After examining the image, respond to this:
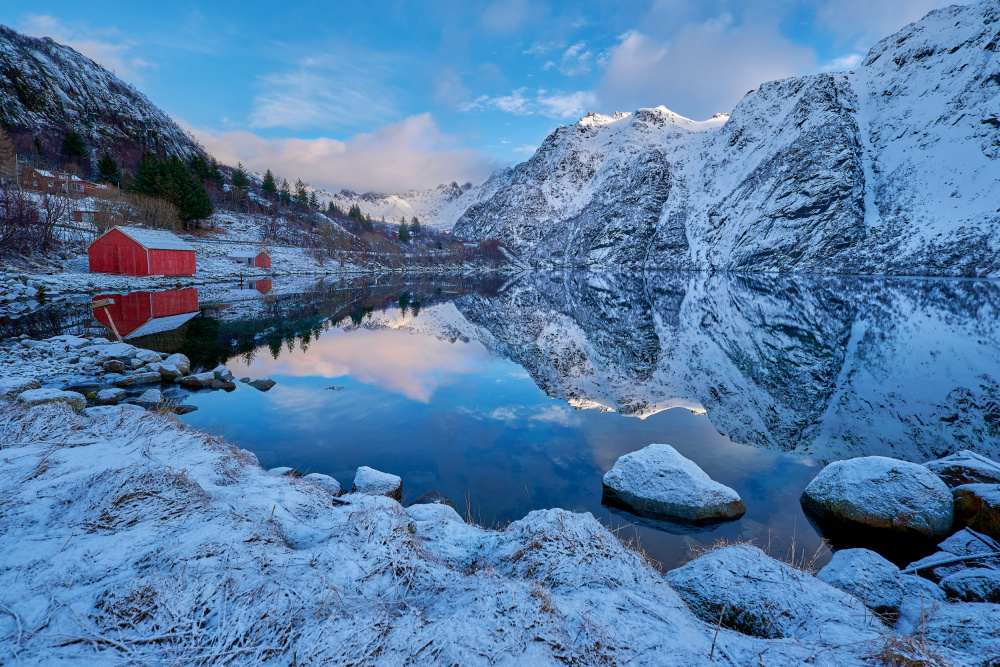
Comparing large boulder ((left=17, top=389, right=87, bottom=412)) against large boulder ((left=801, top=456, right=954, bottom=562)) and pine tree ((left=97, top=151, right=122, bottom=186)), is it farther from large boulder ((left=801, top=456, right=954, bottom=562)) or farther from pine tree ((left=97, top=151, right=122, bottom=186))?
pine tree ((left=97, top=151, right=122, bottom=186))

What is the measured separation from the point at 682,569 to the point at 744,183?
12613 cm

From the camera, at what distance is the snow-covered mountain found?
74.3 metres

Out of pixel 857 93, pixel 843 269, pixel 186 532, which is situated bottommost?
pixel 186 532

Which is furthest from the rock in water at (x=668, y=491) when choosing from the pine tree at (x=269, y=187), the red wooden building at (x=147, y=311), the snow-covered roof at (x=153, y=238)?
the pine tree at (x=269, y=187)

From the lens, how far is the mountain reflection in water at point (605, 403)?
→ 923 centimetres

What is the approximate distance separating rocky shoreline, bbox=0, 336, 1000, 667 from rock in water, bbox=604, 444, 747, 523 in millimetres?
2156

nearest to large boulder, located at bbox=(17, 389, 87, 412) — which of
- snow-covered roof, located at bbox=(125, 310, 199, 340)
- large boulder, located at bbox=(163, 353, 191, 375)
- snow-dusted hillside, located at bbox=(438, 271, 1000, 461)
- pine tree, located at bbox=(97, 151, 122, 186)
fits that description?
large boulder, located at bbox=(163, 353, 191, 375)

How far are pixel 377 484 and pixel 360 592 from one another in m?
4.68

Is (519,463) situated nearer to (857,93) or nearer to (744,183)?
(744,183)

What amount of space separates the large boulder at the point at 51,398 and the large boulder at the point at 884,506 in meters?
16.5

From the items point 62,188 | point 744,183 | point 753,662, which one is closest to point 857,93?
point 744,183

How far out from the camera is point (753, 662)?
9.74 feet

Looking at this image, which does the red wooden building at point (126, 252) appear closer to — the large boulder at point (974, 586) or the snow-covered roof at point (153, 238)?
the snow-covered roof at point (153, 238)

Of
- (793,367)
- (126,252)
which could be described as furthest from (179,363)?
(126,252)
